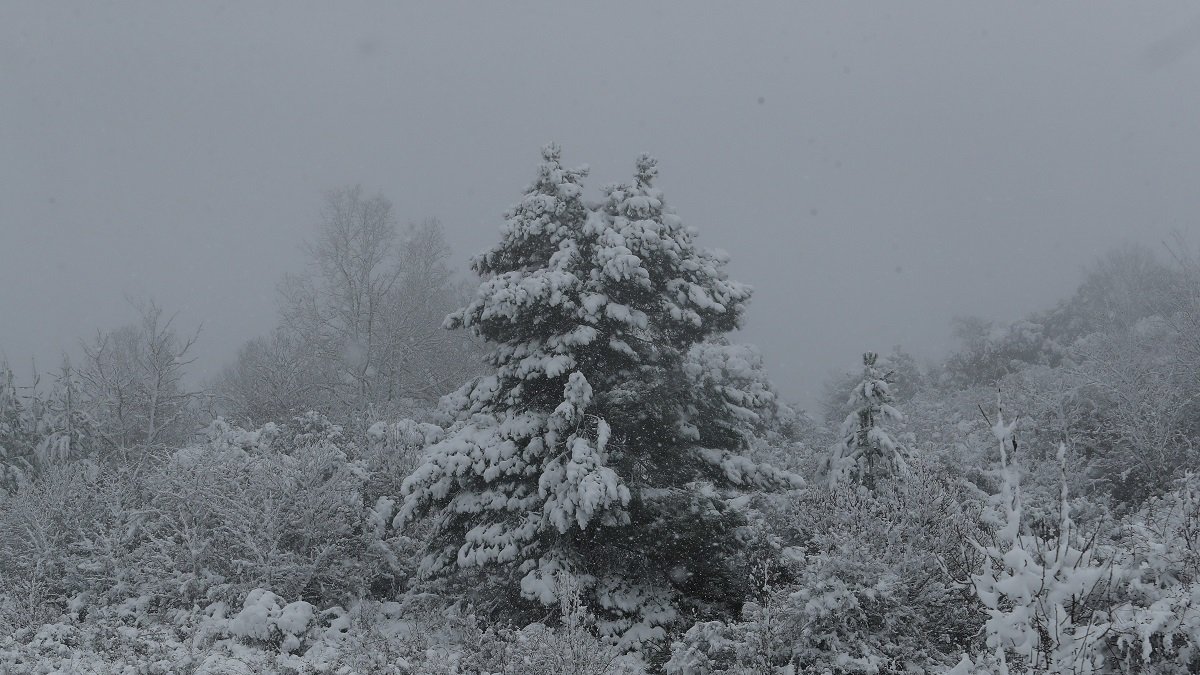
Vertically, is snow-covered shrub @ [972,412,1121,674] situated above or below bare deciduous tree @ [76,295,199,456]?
below

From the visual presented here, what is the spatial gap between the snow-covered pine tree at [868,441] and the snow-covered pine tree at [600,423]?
6.77ft

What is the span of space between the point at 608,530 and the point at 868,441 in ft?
16.0

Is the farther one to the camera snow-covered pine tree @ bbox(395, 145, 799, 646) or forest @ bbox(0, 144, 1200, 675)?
snow-covered pine tree @ bbox(395, 145, 799, 646)

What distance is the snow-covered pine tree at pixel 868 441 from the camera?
1097cm

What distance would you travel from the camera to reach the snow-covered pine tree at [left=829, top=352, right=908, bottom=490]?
11.0 meters

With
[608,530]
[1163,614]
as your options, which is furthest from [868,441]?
[1163,614]

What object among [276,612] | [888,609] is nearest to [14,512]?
[276,612]

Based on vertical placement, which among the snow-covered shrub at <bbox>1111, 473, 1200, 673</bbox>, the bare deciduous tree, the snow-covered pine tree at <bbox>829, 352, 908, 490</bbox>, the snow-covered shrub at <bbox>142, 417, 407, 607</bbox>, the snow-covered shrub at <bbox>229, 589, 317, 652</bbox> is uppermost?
the bare deciduous tree

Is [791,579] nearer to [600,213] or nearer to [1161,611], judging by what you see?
[1161,611]

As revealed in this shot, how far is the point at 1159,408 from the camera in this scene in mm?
14023

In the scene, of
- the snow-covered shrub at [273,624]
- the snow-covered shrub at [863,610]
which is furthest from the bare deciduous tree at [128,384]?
the snow-covered shrub at [863,610]

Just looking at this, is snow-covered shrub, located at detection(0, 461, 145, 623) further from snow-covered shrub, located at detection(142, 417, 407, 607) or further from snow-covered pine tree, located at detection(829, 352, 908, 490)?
snow-covered pine tree, located at detection(829, 352, 908, 490)

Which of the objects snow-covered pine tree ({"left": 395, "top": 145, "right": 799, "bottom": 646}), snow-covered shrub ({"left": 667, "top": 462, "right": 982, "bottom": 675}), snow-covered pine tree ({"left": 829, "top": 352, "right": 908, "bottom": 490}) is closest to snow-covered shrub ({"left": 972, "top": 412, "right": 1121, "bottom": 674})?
snow-covered shrub ({"left": 667, "top": 462, "right": 982, "bottom": 675})

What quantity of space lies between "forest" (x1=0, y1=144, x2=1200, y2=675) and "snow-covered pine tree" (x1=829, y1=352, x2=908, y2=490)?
0.06 meters
